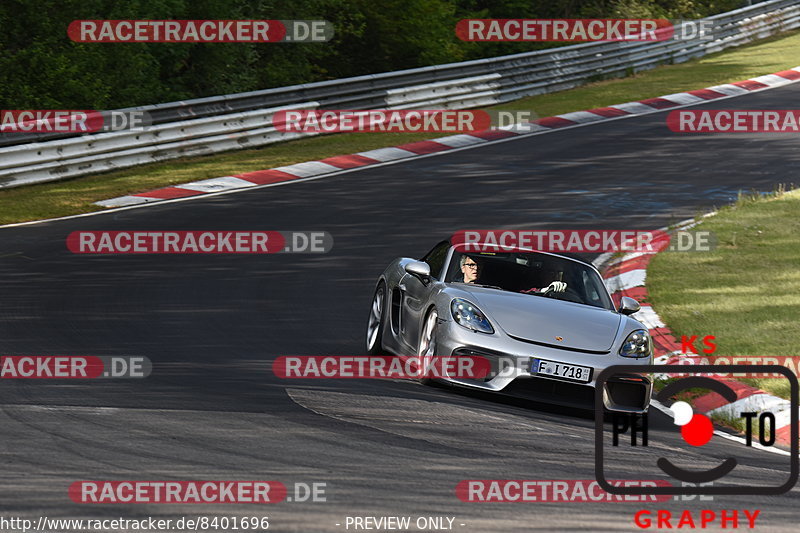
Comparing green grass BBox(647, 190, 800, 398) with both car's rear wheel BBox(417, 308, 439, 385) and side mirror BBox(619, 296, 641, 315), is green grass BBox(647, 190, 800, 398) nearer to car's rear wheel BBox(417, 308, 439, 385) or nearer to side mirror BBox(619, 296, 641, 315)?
side mirror BBox(619, 296, 641, 315)

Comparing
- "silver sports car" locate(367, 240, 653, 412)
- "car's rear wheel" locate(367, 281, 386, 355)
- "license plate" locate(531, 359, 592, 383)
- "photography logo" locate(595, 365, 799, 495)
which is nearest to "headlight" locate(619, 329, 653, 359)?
"silver sports car" locate(367, 240, 653, 412)

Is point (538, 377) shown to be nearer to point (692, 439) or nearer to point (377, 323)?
point (692, 439)

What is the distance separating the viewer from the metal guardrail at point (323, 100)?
2011 centimetres

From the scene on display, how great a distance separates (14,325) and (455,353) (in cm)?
438

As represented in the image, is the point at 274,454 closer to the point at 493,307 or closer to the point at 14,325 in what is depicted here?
the point at 493,307

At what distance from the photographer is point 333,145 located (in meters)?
23.6

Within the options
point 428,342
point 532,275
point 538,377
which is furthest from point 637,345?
point 428,342

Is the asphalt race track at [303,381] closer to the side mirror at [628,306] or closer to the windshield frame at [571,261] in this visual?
the side mirror at [628,306]

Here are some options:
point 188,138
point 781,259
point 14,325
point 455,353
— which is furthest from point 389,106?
point 455,353

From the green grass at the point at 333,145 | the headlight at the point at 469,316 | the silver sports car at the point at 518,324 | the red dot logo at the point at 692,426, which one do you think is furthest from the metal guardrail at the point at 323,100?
the red dot logo at the point at 692,426

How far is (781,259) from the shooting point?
14.9m

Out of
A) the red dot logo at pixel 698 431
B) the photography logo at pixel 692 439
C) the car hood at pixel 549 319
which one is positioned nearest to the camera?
the photography logo at pixel 692 439

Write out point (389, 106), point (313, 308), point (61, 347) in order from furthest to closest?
point (389, 106), point (313, 308), point (61, 347)

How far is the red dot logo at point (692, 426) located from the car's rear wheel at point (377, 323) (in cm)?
272
